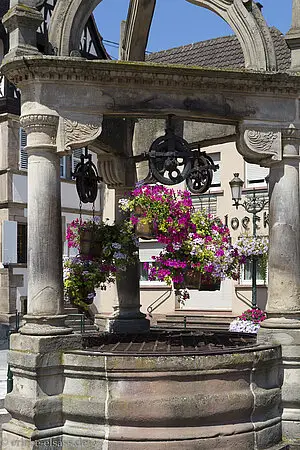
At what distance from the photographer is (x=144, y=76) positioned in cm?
682

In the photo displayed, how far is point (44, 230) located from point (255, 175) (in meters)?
16.4

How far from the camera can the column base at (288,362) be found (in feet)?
22.6

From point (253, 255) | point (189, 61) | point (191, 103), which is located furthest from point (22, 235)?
point (191, 103)

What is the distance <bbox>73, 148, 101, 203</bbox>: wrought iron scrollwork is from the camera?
27.2 feet

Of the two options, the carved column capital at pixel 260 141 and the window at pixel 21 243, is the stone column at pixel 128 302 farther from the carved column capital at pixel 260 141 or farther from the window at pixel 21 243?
the window at pixel 21 243

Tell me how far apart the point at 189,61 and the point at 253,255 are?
9339mm

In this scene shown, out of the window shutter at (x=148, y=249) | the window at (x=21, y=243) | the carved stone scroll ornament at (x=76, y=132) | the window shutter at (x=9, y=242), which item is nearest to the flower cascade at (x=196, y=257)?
the carved stone scroll ornament at (x=76, y=132)

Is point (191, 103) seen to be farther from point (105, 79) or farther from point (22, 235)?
point (22, 235)

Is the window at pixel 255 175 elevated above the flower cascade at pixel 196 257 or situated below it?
above

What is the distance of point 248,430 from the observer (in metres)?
6.48

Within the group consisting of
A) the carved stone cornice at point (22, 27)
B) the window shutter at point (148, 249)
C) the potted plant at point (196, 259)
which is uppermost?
the carved stone cornice at point (22, 27)

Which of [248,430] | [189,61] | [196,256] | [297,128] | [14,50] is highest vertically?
[189,61]

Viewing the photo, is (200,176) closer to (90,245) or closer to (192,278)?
(90,245)

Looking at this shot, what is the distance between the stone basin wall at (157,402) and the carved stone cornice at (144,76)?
7.72ft
